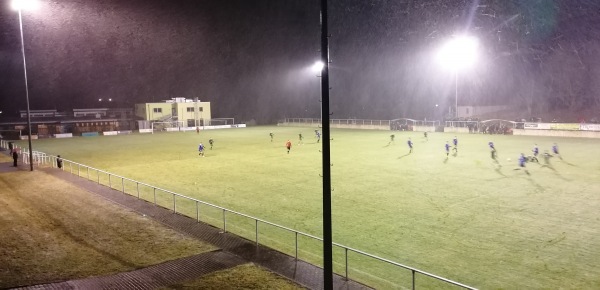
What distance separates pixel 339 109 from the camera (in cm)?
9688

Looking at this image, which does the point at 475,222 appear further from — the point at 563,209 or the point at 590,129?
the point at 590,129

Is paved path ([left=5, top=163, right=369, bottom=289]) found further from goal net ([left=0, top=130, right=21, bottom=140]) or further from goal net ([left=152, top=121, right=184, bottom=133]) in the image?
goal net ([left=152, top=121, right=184, bottom=133])

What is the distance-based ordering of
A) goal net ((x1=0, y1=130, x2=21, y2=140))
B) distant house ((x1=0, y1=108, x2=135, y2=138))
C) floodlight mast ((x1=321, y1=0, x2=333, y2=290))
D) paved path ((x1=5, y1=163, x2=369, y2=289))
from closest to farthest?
floodlight mast ((x1=321, y1=0, x2=333, y2=290)), paved path ((x1=5, y1=163, x2=369, y2=289)), goal net ((x1=0, y1=130, x2=21, y2=140)), distant house ((x1=0, y1=108, x2=135, y2=138))

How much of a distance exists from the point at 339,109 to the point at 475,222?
81614 mm

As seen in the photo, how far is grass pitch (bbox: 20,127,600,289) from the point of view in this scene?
1197cm

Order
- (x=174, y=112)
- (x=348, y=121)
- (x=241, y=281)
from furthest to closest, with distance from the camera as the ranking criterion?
1. (x=174, y=112)
2. (x=348, y=121)
3. (x=241, y=281)

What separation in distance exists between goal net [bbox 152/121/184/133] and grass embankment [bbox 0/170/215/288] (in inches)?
2342

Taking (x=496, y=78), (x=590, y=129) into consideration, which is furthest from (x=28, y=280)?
(x=496, y=78)

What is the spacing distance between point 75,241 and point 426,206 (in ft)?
45.7

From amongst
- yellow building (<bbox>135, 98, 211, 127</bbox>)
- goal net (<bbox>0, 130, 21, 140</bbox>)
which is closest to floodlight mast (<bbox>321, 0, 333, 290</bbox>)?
goal net (<bbox>0, 130, 21, 140</bbox>)

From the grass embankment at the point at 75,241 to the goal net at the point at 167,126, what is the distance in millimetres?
59491

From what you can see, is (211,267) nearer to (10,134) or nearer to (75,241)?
(75,241)

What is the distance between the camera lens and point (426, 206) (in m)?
18.6

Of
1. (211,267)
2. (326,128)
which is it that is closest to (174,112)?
(211,267)
